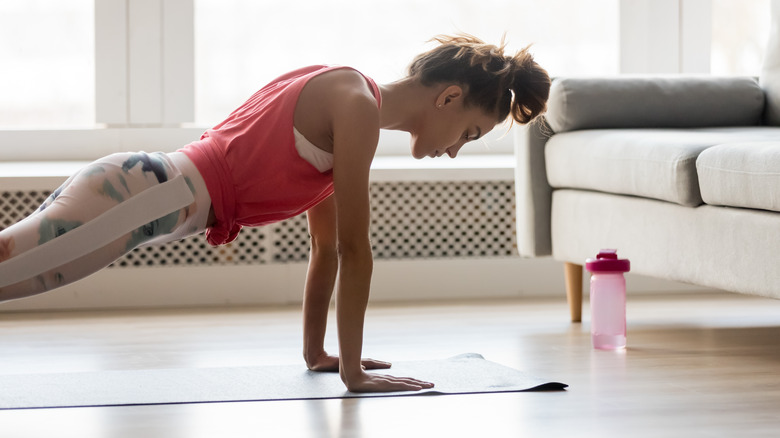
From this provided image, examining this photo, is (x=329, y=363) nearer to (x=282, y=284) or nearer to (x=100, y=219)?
(x=100, y=219)

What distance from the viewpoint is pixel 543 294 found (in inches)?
119

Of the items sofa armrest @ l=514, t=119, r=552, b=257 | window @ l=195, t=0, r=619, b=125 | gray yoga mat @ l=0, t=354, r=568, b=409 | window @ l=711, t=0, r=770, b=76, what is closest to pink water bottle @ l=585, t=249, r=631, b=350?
gray yoga mat @ l=0, t=354, r=568, b=409

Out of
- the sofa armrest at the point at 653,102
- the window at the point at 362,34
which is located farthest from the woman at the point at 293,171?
the window at the point at 362,34

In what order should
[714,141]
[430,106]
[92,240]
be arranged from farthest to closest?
[714,141]
[430,106]
[92,240]

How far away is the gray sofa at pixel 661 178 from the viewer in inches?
73.3

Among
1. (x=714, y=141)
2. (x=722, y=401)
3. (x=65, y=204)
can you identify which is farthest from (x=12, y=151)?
(x=722, y=401)

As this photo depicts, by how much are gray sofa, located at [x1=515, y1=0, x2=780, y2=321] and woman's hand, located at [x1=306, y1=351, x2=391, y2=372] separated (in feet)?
2.08

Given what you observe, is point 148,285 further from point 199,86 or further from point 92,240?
point 92,240

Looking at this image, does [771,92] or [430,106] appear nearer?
[430,106]

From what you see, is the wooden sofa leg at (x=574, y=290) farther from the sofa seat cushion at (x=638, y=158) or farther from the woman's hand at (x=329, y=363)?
the woman's hand at (x=329, y=363)

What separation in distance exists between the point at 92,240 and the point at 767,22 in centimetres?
266

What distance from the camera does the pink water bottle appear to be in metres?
2.12

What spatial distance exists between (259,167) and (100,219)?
0.26m

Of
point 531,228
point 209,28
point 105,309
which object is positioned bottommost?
point 105,309
